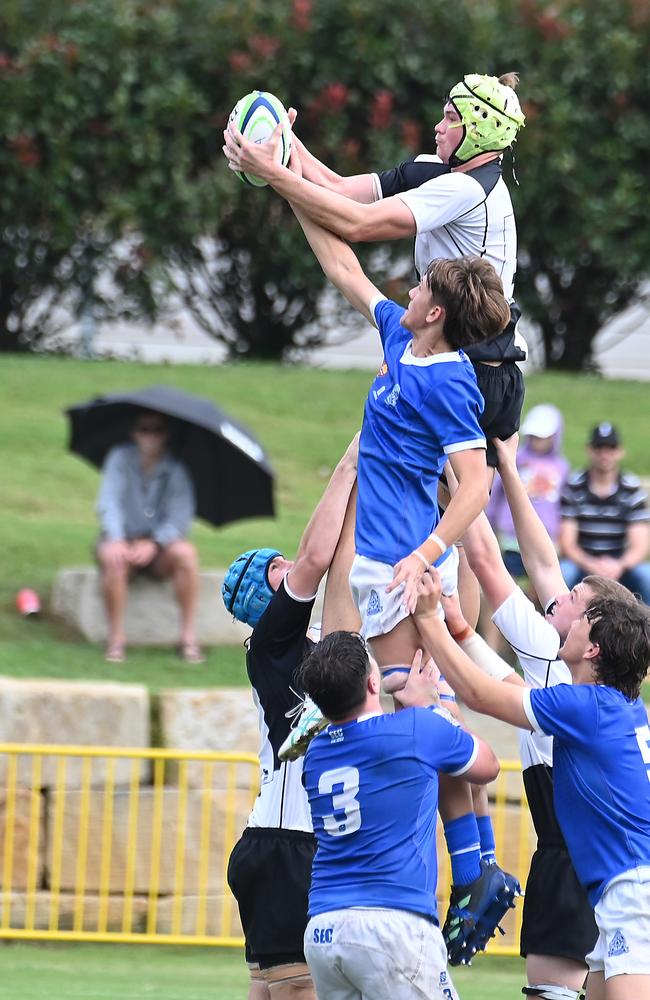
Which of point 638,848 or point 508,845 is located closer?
point 638,848

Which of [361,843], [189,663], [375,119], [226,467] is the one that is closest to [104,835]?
[189,663]

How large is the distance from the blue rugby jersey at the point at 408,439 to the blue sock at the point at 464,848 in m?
0.83

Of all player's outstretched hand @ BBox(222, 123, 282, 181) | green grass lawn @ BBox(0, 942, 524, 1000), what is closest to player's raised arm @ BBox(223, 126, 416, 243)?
player's outstretched hand @ BBox(222, 123, 282, 181)

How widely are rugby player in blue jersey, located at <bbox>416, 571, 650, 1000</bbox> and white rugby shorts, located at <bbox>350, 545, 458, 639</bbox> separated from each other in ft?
0.44

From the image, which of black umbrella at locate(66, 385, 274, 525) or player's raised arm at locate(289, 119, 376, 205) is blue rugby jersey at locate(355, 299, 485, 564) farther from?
→ black umbrella at locate(66, 385, 274, 525)

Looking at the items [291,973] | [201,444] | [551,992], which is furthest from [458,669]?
[201,444]

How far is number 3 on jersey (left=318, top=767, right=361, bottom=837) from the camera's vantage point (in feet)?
16.3

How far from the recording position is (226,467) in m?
11.2

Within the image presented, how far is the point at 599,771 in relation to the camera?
204 inches

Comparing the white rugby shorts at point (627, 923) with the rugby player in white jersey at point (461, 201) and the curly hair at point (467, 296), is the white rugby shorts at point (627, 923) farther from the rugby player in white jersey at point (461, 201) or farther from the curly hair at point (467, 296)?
the curly hair at point (467, 296)

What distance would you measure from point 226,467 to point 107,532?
0.99 metres

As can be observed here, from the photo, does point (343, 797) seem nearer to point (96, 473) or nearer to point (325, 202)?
point (325, 202)

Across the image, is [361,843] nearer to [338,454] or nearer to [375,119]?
[338,454]

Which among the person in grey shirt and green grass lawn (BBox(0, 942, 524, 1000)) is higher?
the person in grey shirt
